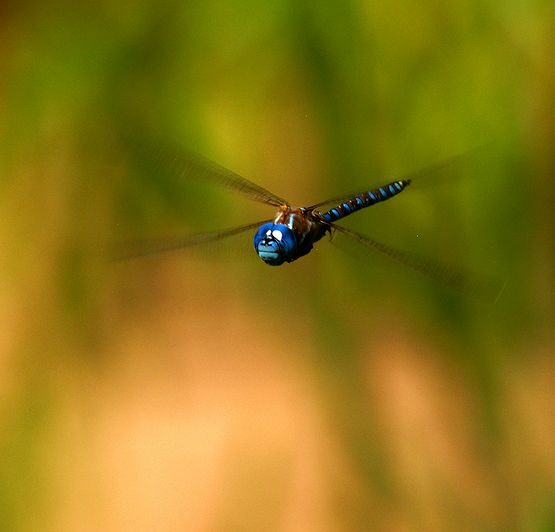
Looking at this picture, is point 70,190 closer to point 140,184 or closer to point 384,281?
point 140,184

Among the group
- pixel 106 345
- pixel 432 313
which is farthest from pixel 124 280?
pixel 432 313

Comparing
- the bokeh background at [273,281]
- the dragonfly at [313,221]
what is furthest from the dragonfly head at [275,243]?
the bokeh background at [273,281]

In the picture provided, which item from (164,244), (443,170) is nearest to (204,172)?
(164,244)

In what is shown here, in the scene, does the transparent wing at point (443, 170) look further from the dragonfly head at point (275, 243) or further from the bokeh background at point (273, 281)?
the dragonfly head at point (275, 243)

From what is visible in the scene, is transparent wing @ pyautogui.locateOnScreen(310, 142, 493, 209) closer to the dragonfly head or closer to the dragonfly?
the dragonfly

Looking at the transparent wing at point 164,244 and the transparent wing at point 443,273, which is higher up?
the transparent wing at point 164,244

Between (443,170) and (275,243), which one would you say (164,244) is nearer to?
(275,243)
